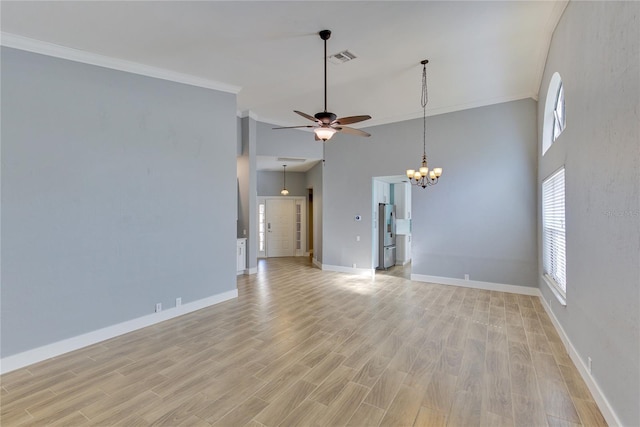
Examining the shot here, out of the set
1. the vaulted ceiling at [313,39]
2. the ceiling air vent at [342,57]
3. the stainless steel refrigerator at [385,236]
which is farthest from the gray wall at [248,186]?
the stainless steel refrigerator at [385,236]

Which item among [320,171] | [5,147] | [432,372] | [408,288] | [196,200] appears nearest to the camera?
[432,372]

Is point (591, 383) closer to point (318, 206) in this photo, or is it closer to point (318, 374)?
point (318, 374)

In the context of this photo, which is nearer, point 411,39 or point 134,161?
point 411,39

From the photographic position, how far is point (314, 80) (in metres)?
4.65

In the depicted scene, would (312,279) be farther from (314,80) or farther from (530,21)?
(530,21)

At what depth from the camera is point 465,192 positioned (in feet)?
19.2

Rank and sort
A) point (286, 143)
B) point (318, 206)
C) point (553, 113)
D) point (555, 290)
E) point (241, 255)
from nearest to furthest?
point (555, 290) < point (553, 113) < point (241, 255) < point (286, 143) < point (318, 206)

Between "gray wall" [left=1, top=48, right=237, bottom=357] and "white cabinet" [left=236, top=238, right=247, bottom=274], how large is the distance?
6.89ft

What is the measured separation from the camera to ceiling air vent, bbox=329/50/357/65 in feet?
12.4

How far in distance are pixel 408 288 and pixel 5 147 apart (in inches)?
248

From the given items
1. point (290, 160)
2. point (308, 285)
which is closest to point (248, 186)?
point (290, 160)

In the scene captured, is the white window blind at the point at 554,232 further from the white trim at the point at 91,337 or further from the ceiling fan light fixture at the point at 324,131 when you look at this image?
the white trim at the point at 91,337

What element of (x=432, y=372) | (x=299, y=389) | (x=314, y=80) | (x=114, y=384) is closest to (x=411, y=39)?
(x=314, y=80)

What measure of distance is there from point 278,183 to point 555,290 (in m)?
8.23
